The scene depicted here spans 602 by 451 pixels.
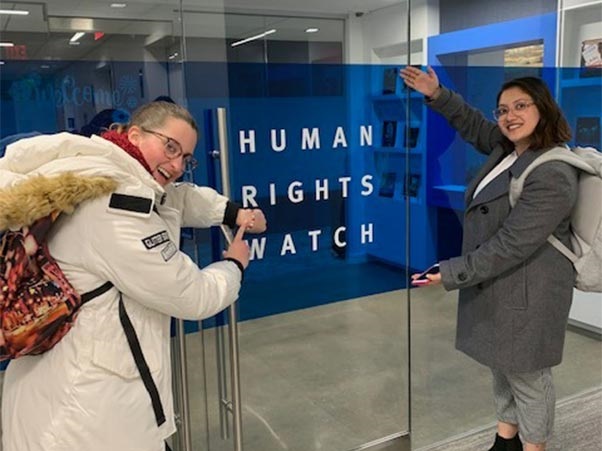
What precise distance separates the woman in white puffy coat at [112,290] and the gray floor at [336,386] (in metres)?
0.87

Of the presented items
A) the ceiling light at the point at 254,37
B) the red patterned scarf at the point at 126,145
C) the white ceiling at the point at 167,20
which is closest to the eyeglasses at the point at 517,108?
the white ceiling at the point at 167,20

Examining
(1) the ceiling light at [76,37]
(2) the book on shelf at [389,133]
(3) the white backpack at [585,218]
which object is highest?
(1) the ceiling light at [76,37]

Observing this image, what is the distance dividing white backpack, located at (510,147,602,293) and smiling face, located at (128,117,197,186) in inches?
46.7

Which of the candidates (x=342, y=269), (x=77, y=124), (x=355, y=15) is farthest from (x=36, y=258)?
(x=355, y=15)

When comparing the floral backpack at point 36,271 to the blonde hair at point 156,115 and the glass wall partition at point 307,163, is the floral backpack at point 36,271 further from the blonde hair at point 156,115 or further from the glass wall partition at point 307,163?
the glass wall partition at point 307,163

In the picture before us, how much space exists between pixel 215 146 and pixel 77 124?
0.45m

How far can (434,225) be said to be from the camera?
2.91 meters

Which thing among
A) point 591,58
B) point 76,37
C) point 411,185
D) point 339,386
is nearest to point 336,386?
point 339,386

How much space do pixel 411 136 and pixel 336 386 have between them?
4.08 feet

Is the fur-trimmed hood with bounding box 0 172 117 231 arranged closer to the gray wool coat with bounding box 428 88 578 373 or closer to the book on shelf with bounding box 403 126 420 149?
the gray wool coat with bounding box 428 88 578 373

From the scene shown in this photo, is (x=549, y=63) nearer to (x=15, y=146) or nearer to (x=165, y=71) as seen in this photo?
(x=165, y=71)

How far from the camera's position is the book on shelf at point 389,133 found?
251cm

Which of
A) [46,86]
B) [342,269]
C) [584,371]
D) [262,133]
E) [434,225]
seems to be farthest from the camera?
[584,371]

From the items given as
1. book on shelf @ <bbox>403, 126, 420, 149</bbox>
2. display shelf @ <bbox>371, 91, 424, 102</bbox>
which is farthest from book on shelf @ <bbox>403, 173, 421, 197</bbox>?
display shelf @ <bbox>371, 91, 424, 102</bbox>
